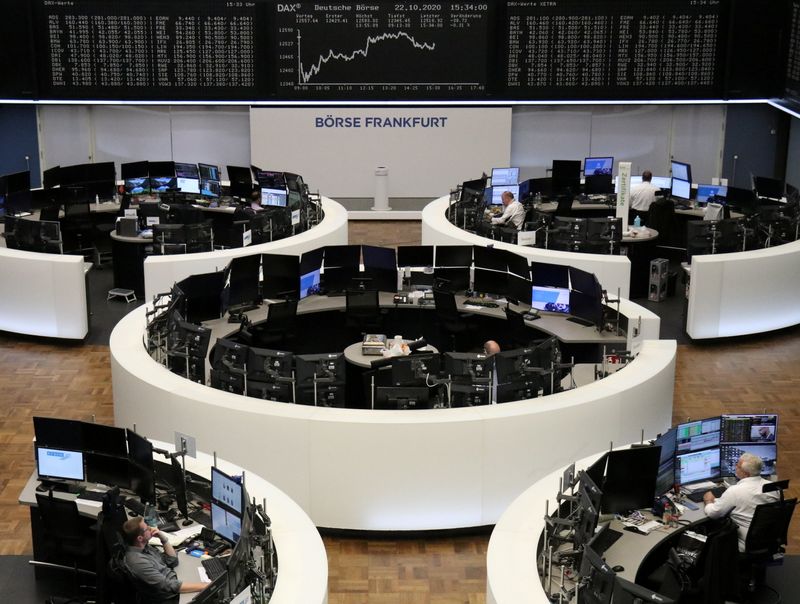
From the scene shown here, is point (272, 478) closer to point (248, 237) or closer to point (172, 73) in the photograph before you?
point (248, 237)

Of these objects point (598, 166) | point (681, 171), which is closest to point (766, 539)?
point (681, 171)

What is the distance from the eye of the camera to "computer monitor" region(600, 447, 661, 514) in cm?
718

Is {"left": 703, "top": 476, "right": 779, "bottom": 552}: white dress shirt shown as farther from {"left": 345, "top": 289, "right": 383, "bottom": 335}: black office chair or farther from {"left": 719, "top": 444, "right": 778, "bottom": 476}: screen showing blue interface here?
{"left": 345, "top": 289, "right": 383, "bottom": 335}: black office chair

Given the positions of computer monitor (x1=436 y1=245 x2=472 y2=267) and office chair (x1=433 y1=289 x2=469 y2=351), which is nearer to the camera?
office chair (x1=433 y1=289 x2=469 y2=351)

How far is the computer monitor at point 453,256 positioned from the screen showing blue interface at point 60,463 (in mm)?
4857

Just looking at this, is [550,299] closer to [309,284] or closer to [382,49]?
[309,284]

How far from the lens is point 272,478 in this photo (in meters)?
8.29

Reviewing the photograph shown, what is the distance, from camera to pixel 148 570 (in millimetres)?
6484

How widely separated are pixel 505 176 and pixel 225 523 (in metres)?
9.98

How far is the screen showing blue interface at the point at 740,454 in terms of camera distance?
25.9 feet

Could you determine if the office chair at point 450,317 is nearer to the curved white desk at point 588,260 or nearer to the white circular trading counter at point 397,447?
the curved white desk at point 588,260

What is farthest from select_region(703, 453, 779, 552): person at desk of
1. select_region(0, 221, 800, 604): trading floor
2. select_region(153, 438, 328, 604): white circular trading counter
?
select_region(153, 438, 328, 604): white circular trading counter

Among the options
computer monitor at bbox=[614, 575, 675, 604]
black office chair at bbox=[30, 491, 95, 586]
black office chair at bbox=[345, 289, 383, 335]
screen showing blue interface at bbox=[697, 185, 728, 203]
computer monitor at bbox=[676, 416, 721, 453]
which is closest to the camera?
computer monitor at bbox=[614, 575, 675, 604]

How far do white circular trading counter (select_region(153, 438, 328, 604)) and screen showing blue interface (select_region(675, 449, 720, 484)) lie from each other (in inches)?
102
